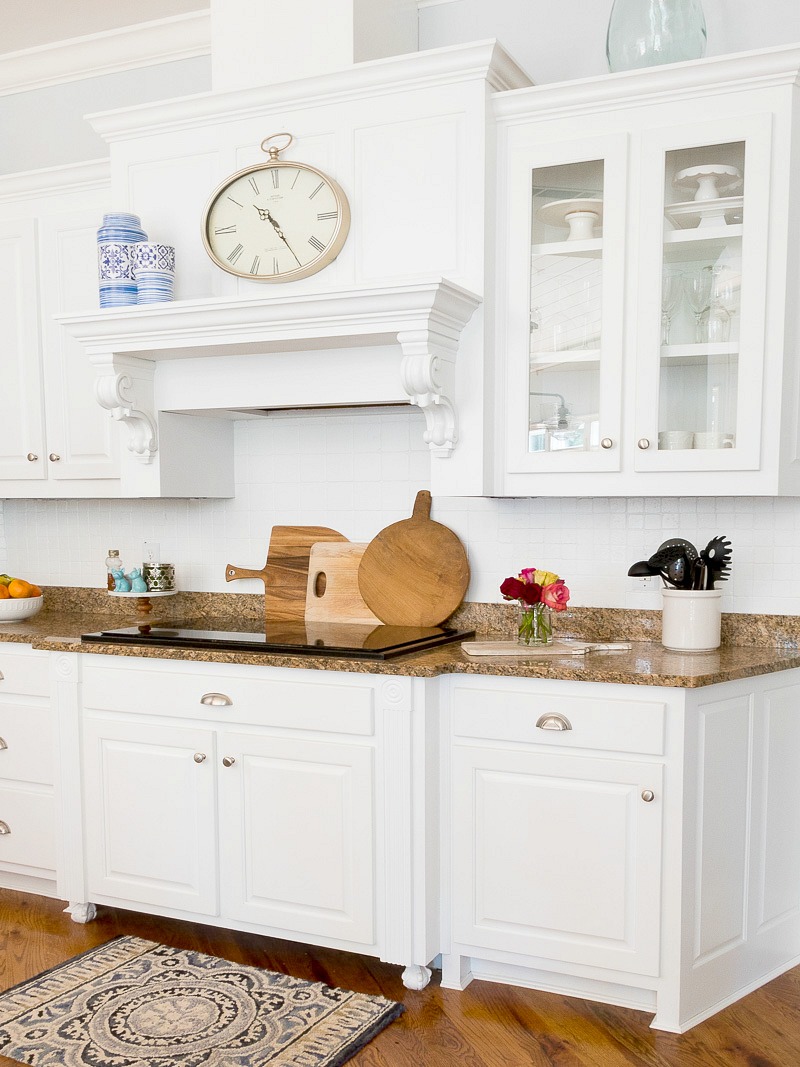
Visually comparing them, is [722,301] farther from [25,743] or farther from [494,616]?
[25,743]

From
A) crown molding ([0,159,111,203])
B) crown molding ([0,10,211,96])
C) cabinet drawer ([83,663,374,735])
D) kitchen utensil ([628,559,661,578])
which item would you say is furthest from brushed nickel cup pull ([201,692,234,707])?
crown molding ([0,10,211,96])

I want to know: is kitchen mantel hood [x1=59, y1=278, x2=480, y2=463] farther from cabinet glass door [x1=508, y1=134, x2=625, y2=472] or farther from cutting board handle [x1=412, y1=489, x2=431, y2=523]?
cutting board handle [x1=412, y1=489, x2=431, y2=523]

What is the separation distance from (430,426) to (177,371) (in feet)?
2.86

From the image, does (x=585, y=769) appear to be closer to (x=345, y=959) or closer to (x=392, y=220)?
(x=345, y=959)

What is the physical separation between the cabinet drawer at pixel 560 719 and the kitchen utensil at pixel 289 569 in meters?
0.87

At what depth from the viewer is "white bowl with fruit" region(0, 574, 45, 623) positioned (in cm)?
343

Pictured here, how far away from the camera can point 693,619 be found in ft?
8.59

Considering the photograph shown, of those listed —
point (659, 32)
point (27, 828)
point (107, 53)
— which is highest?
point (107, 53)

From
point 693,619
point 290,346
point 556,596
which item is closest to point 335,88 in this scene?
point 290,346

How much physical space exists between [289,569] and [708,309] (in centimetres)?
154

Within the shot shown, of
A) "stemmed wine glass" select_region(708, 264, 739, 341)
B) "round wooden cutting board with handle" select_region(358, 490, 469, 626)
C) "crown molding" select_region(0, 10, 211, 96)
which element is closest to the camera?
"stemmed wine glass" select_region(708, 264, 739, 341)

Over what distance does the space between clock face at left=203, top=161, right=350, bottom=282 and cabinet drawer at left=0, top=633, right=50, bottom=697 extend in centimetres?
135

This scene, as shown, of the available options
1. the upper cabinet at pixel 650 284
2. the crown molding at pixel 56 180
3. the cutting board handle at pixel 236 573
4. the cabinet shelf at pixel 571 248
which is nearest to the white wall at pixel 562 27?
the upper cabinet at pixel 650 284

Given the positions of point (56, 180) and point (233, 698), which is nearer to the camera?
point (233, 698)
